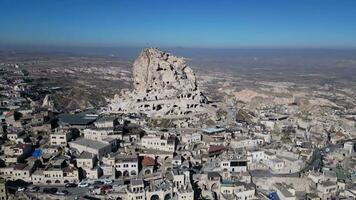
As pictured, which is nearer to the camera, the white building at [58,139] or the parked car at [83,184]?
the parked car at [83,184]

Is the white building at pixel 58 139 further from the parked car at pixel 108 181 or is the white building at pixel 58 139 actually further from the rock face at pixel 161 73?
the rock face at pixel 161 73

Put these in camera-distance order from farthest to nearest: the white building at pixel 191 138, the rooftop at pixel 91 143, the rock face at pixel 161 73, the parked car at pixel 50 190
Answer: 1. the rock face at pixel 161 73
2. the white building at pixel 191 138
3. the rooftop at pixel 91 143
4. the parked car at pixel 50 190

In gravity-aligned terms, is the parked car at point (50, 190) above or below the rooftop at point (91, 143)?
below

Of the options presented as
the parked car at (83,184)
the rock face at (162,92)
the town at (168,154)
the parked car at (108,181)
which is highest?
the rock face at (162,92)

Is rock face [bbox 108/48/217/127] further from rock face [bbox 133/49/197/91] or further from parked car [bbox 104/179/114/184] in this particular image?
parked car [bbox 104/179/114/184]

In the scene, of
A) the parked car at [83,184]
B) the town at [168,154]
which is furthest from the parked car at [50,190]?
the parked car at [83,184]

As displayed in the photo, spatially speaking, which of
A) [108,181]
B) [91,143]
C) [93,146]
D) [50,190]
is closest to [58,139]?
[91,143]

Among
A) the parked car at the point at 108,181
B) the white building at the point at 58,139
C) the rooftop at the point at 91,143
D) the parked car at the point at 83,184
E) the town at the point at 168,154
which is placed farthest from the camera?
the white building at the point at 58,139
